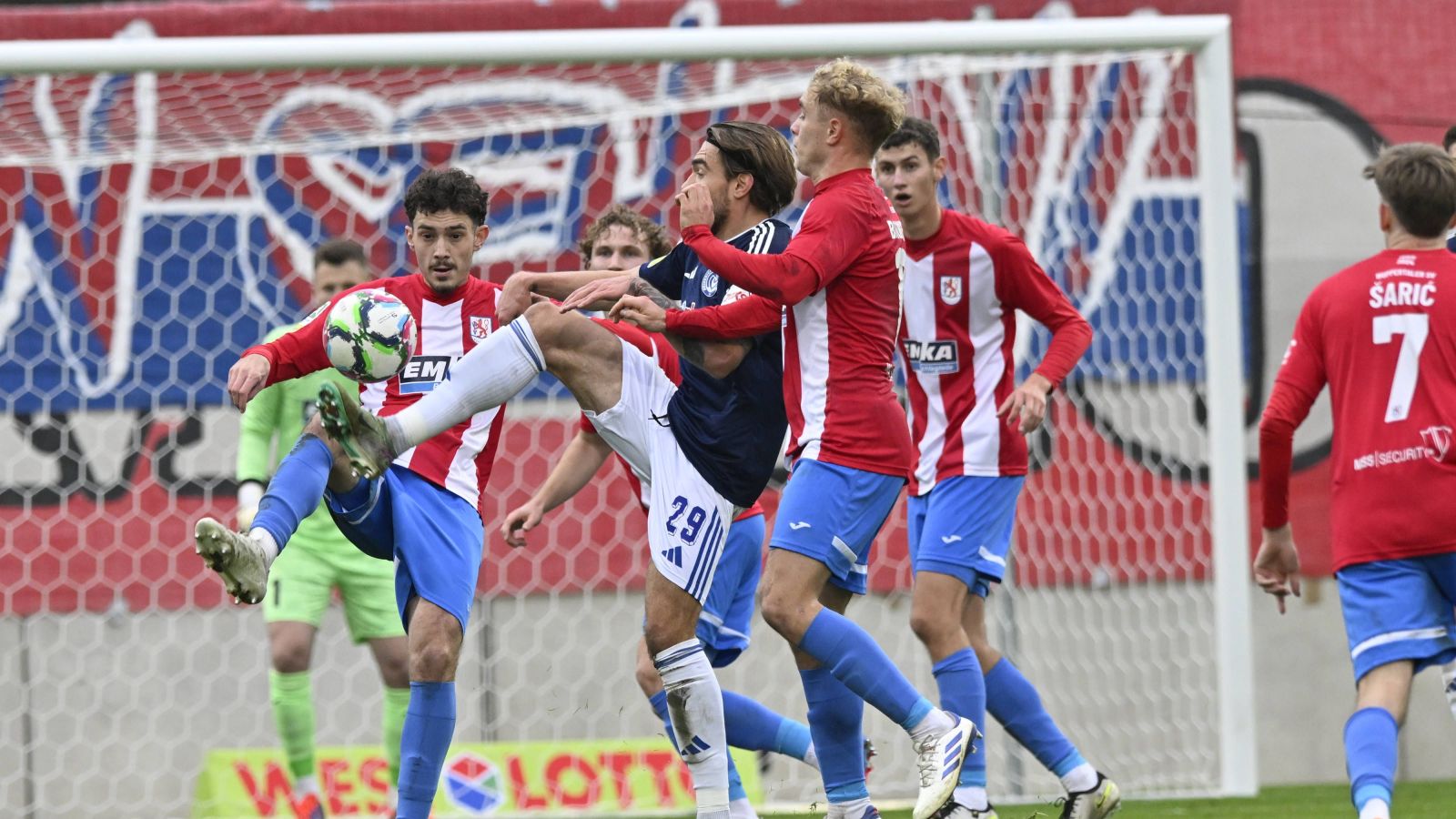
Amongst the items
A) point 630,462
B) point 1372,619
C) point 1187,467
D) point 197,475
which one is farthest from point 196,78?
point 1372,619

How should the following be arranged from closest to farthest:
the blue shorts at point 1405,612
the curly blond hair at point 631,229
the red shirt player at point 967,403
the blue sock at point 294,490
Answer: the blue shorts at point 1405,612 → the blue sock at point 294,490 → the red shirt player at point 967,403 → the curly blond hair at point 631,229

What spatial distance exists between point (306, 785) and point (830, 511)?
274 centimetres

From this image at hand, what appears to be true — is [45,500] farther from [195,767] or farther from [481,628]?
[481,628]

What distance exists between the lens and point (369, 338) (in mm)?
3920

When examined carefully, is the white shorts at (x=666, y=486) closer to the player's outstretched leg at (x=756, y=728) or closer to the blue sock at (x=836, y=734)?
the blue sock at (x=836, y=734)

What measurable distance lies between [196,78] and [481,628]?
2736 millimetres

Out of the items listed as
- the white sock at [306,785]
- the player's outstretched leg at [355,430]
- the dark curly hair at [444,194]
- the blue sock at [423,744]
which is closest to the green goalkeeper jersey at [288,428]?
the white sock at [306,785]

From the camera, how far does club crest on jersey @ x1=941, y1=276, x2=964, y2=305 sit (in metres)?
4.95

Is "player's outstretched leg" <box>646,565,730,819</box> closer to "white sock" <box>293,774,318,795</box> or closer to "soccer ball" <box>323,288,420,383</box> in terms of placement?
"soccer ball" <box>323,288,420,383</box>

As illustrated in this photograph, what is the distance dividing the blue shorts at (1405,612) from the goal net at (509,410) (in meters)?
3.37

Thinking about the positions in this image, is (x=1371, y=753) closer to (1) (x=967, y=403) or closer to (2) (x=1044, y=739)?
(2) (x=1044, y=739)

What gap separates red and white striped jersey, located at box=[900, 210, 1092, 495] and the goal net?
194cm

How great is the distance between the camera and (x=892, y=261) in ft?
13.3

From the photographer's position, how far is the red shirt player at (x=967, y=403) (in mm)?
4789
